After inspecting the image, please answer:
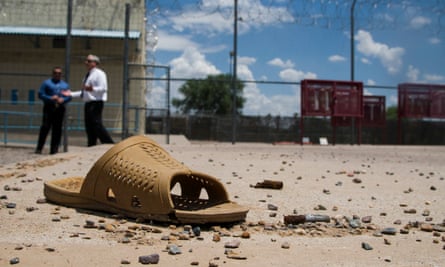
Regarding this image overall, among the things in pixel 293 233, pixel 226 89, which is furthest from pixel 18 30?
pixel 226 89

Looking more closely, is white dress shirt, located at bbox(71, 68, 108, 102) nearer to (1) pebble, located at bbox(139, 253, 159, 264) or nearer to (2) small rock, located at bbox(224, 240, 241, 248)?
(2) small rock, located at bbox(224, 240, 241, 248)

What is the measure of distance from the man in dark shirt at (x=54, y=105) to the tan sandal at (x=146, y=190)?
5.29 m

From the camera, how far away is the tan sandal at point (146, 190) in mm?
3613

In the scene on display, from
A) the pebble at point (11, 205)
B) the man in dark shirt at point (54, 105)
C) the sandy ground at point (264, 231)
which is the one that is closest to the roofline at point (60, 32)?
the man in dark shirt at point (54, 105)

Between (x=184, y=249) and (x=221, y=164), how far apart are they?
4.70 meters

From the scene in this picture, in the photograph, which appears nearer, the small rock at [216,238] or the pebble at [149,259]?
the pebble at [149,259]

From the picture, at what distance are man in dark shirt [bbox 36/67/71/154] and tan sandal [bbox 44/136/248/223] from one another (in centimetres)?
529

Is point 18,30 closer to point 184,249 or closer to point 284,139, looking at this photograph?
point 284,139

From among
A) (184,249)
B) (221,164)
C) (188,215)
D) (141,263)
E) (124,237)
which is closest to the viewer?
(141,263)

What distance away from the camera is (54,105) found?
376 inches

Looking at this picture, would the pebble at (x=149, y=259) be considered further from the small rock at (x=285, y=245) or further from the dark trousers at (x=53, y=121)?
the dark trousers at (x=53, y=121)

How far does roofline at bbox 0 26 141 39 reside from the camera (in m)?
17.9

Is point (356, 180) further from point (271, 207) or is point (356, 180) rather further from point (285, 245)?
point (285, 245)

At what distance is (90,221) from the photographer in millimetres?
3631
